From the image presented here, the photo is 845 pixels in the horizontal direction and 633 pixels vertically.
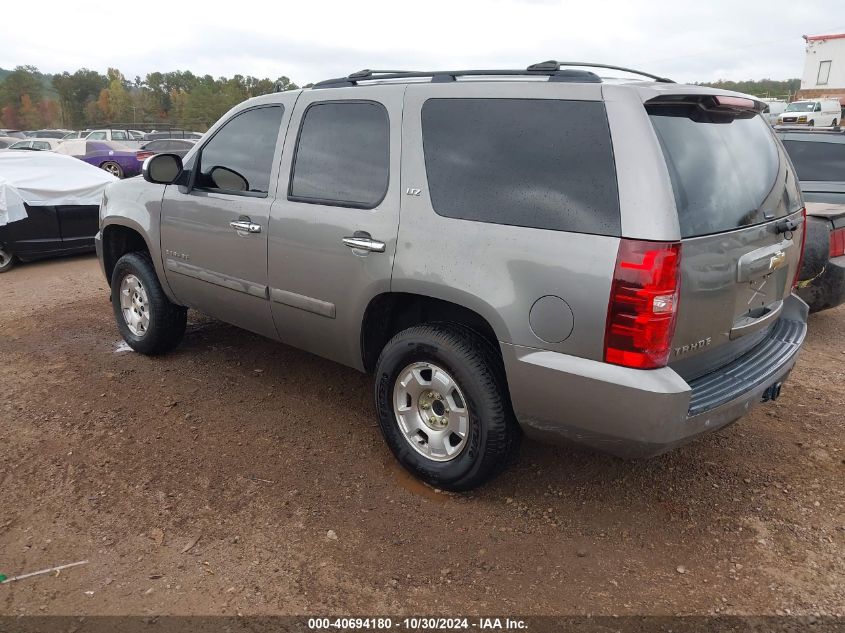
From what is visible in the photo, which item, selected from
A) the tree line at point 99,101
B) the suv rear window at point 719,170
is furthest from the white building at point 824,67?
the tree line at point 99,101

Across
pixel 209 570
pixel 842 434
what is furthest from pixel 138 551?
pixel 842 434

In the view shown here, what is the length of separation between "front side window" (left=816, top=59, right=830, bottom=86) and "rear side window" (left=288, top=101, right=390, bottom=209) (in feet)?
165

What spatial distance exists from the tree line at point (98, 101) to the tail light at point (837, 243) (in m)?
A: 75.1

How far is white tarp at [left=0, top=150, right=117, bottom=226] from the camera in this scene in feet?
25.7

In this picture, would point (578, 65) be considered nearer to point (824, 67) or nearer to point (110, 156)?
point (110, 156)

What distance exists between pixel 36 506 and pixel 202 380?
1.56 metres

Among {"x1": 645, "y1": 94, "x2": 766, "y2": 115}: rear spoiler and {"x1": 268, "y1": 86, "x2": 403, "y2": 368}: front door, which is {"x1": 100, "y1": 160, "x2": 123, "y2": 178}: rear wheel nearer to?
{"x1": 268, "y1": 86, "x2": 403, "y2": 368}: front door

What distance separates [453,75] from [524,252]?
110 cm

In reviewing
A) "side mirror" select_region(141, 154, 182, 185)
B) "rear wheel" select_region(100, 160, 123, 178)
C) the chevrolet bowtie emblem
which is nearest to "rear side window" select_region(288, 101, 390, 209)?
"side mirror" select_region(141, 154, 182, 185)

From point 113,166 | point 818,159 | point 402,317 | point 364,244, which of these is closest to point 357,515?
point 402,317

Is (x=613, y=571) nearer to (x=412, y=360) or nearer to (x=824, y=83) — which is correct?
(x=412, y=360)

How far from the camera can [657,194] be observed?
2449 millimetres

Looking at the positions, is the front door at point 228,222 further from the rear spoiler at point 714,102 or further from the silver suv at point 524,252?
the rear spoiler at point 714,102

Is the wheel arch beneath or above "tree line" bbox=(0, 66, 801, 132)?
beneath
